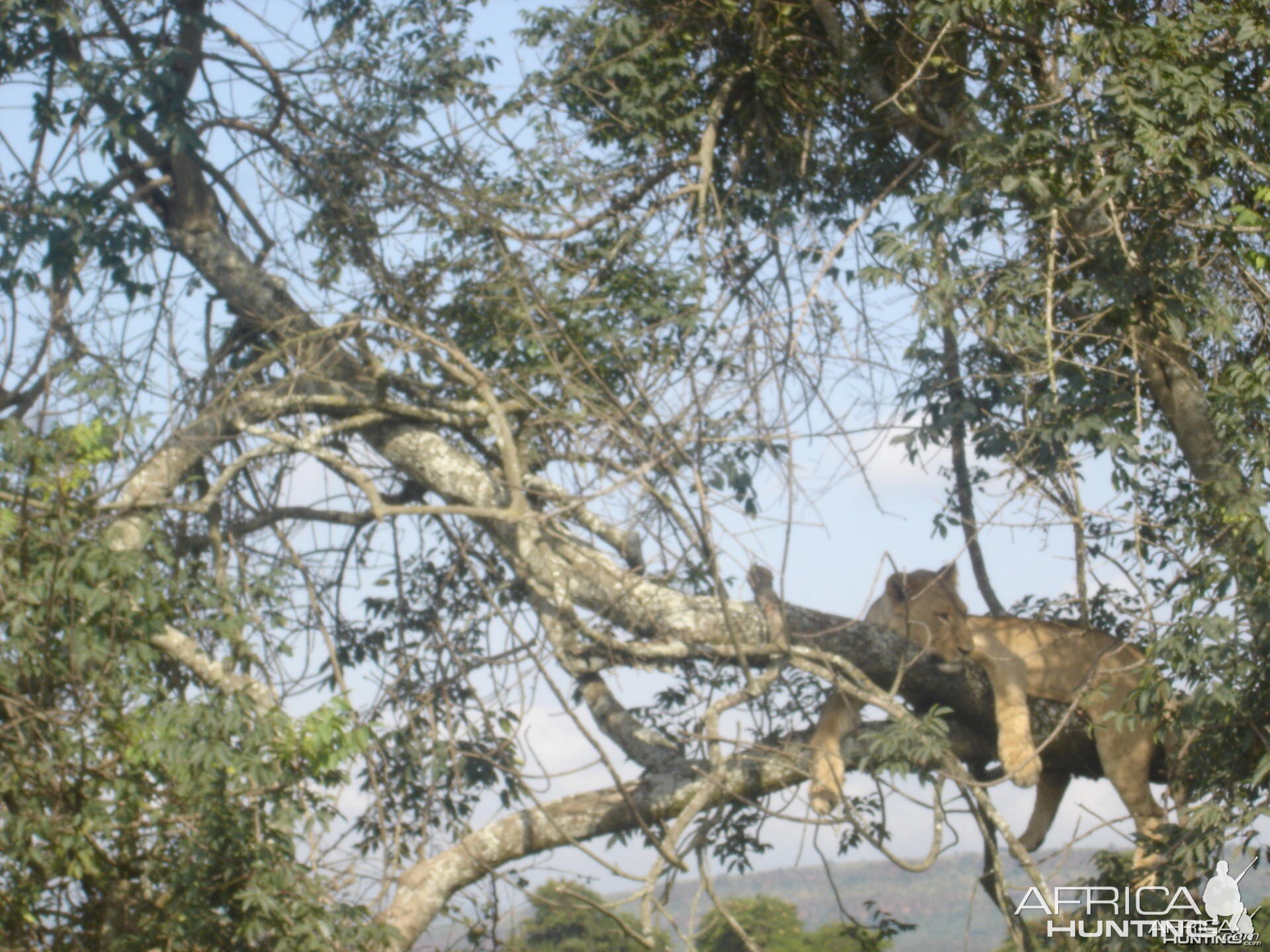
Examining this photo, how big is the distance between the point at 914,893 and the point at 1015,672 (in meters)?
1.40

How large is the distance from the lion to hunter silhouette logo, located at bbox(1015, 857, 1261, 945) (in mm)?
711

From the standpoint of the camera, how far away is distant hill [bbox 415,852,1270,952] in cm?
409

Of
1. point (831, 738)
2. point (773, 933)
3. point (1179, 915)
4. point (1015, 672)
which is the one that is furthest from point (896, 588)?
point (773, 933)

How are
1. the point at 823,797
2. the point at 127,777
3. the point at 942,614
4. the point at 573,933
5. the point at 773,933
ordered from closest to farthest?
1. the point at 127,777
2. the point at 823,797
3. the point at 942,614
4. the point at 773,933
5. the point at 573,933

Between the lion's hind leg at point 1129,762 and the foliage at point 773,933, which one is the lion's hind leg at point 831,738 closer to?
the lion's hind leg at point 1129,762

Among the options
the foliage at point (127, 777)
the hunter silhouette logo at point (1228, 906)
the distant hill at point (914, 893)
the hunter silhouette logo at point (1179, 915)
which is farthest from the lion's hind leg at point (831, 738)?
the foliage at point (127, 777)

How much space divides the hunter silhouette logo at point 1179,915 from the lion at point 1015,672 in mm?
711

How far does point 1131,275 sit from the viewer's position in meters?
4.52

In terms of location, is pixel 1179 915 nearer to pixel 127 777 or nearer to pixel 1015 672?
pixel 1015 672

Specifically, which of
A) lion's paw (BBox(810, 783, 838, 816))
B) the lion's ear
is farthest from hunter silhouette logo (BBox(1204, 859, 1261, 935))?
the lion's ear

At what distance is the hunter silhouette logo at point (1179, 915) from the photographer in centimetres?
379

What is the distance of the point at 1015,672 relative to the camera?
16.2ft

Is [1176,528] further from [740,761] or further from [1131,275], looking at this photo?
[740,761]

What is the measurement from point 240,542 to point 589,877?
2.56 meters
